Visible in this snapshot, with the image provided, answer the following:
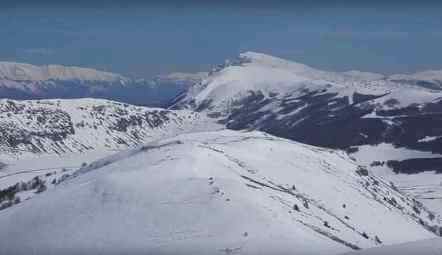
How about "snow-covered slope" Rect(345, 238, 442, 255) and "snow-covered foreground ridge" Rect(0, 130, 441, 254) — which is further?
"snow-covered foreground ridge" Rect(0, 130, 441, 254)

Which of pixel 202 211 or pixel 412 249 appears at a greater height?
pixel 412 249

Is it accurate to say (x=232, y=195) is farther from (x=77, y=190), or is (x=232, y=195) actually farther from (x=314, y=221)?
(x=77, y=190)

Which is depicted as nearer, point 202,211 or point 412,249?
point 412,249

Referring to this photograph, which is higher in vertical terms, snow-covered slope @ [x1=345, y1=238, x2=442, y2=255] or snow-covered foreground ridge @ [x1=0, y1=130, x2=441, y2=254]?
snow-covered slope @ [x1=345, y1=238, x2=442, y2=255]

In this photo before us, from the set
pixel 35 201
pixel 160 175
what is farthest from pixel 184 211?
pixel 35 201
